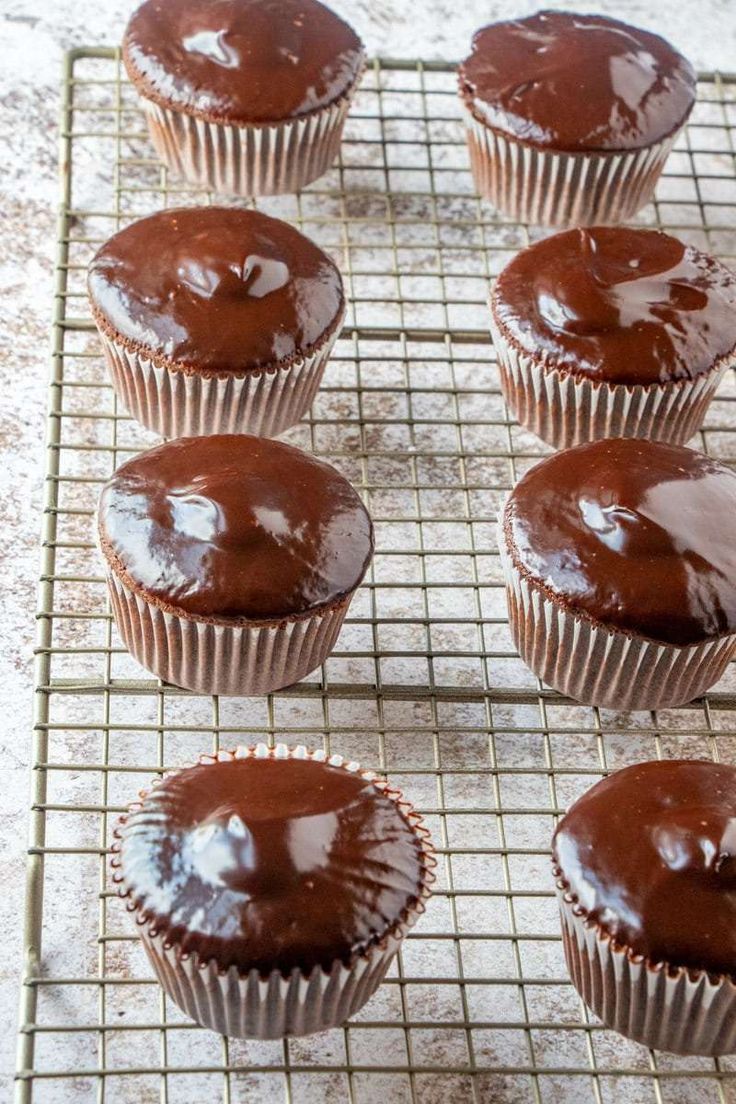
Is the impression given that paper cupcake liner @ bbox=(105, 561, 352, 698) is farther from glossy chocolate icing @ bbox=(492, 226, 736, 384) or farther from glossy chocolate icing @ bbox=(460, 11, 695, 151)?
glossy chocolate icing @ bbox=(460, 11, 695, 151)

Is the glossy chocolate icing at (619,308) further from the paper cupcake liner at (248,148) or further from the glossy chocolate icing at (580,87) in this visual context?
the paper cupcake liner at (248,148)

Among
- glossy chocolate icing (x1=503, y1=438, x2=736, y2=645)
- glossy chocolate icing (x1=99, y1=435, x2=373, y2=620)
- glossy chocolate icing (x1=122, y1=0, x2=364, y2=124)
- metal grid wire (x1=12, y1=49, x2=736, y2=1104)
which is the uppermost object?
glossy chocolate icing (x1=122, y1=0, x2=364, y2=124)

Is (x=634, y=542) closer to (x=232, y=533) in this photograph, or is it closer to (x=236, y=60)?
(x=232, y=533)

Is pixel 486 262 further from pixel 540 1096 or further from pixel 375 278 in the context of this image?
pixel 540 1096

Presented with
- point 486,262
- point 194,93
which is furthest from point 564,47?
point 194,93

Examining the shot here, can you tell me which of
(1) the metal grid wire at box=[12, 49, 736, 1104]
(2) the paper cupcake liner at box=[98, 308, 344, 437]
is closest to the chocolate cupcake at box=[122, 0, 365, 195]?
(1) the metal grid wire at box=[12, 49, 736, 1104]

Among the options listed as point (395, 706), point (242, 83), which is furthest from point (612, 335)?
point (242, 83)
